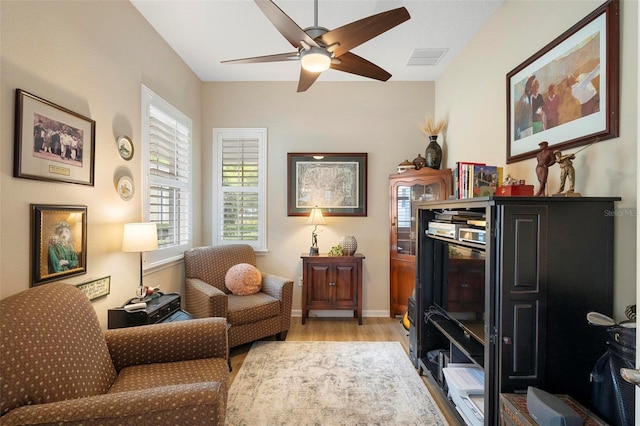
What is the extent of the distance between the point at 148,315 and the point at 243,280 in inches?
44.3

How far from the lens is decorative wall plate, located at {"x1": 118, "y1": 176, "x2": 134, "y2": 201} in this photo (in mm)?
2309

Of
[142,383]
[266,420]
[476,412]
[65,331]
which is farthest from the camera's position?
[266,420]

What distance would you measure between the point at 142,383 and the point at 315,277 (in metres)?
2.21

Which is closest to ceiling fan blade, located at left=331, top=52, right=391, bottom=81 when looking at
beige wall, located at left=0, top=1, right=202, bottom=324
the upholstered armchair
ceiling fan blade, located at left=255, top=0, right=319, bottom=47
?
ceiling fan blade, located at left=255, top=0, right=319, bottom=47

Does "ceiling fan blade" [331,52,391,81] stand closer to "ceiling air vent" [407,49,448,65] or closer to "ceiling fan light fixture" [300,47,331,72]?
"ceiling fan light fixture" [300,47,331,72]

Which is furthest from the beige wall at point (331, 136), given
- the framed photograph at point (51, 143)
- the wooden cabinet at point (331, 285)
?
the framed photograph at point (51, 143)

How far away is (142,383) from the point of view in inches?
59.9

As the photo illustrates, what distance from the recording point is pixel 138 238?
2.24 m

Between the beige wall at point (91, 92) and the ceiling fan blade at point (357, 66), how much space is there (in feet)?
5.38

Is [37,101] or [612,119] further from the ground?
[37,101]

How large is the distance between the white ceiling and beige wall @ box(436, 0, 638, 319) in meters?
0.25

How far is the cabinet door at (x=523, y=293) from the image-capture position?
1.40 meters

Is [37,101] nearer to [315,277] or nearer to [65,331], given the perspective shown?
[65,331]

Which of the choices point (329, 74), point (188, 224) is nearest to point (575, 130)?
point (329, 74)
